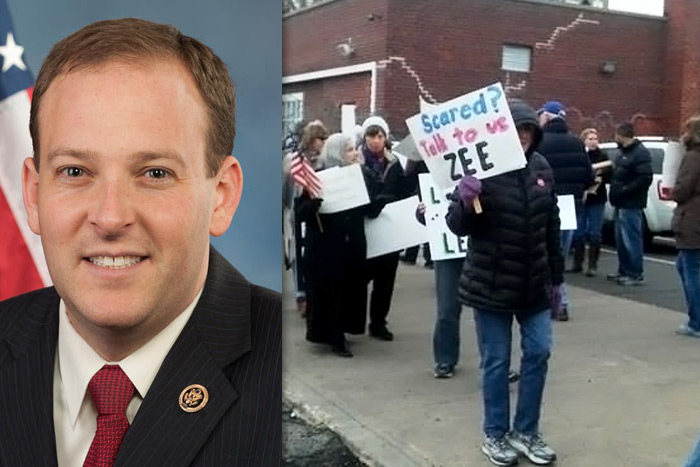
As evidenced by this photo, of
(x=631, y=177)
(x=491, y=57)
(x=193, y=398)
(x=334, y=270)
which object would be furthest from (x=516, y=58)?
(x=193, y=398)

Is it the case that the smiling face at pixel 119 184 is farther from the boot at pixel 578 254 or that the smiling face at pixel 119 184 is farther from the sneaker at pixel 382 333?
the boot at pixel 578 254

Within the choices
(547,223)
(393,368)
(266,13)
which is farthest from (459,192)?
(266,13)

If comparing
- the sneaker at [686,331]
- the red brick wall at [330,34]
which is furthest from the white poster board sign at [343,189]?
the sneaker at [686,331]

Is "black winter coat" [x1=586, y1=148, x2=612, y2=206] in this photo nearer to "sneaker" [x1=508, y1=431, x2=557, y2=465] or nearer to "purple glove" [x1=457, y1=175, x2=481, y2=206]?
"purple glove" [x1=457, y1=175, x2=481, y2=206]

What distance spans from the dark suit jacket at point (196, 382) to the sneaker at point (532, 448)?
0.94m

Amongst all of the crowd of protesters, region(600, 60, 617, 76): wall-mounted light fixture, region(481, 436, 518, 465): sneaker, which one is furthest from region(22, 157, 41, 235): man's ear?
region(481, 436, 518, 465): sneaker

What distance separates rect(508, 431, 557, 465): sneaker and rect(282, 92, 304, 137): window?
1.10 m

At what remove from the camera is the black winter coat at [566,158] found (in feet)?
6.52

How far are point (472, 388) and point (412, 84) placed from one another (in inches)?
38.7

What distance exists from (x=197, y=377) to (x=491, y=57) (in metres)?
0.96

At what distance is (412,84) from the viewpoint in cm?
183

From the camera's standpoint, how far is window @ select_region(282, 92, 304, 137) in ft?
5.78

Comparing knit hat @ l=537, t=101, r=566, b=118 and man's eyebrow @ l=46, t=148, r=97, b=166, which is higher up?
knit hat @ l=537, t=101, r=566, b=118

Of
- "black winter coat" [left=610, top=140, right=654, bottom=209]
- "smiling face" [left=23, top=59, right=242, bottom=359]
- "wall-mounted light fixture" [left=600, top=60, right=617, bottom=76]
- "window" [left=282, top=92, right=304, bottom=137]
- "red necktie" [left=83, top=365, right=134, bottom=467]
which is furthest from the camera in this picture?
"black winter coat" [left=610, top=140, right=654, bottom=209]
